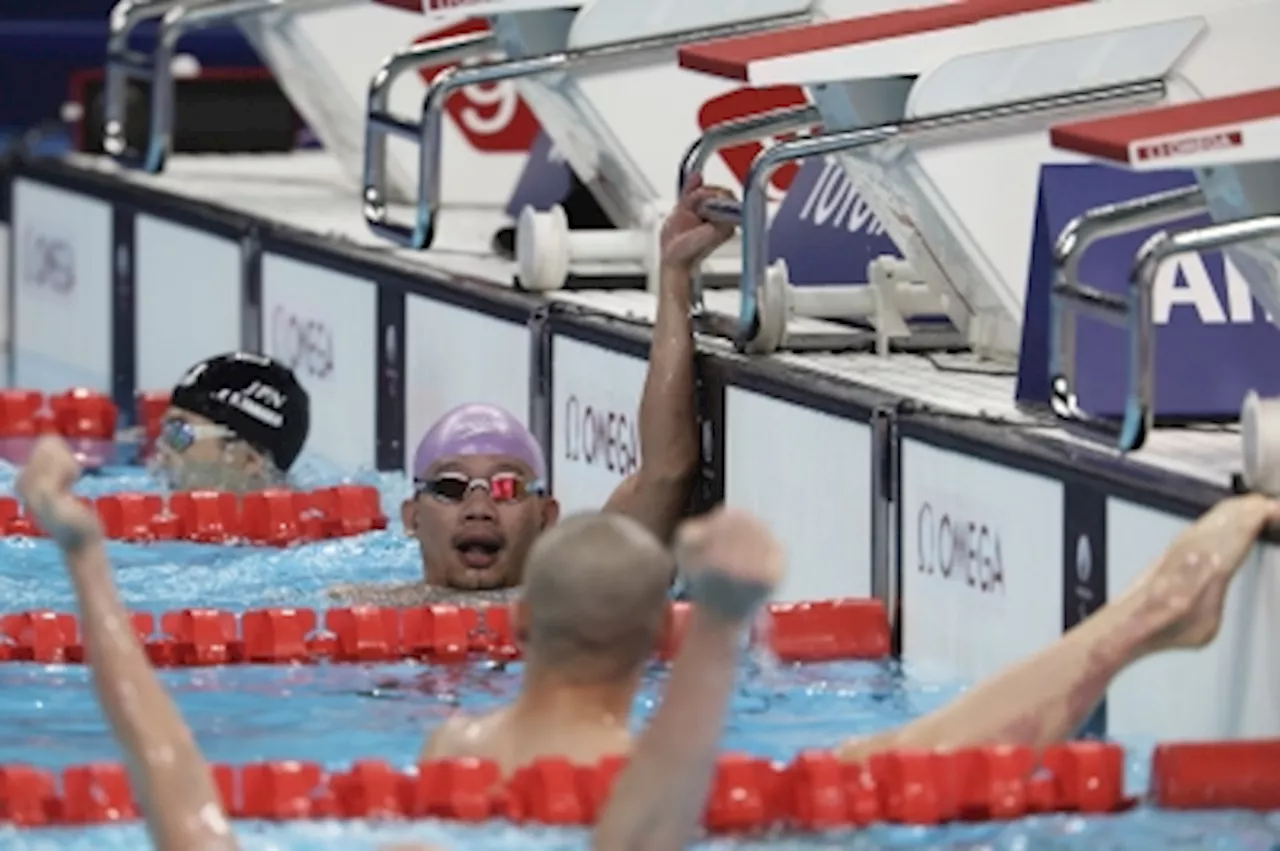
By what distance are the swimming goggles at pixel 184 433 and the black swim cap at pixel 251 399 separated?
0.11ft

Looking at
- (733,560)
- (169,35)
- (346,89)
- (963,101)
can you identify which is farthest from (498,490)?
(346,89)

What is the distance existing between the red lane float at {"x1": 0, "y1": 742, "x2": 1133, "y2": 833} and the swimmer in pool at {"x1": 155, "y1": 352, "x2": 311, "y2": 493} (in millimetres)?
2710

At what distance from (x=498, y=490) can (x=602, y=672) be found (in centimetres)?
212

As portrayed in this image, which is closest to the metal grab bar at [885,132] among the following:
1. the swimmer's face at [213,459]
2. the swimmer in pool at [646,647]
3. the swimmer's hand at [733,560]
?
the swimmer in pool at [646,647]

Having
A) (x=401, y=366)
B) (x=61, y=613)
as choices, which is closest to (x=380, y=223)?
(x=401, y=366)

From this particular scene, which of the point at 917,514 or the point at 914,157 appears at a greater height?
the point at 914,157

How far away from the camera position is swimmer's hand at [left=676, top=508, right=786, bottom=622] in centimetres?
292

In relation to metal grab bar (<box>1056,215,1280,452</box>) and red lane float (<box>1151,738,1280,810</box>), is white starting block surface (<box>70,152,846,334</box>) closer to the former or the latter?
metal grab bar (<box>1056,215,1280,452</box>)

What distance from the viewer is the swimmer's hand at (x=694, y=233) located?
5777 millimetres

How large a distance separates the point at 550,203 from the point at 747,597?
498 centimetres

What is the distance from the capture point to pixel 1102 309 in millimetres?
4594

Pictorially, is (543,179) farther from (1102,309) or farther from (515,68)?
(1102,309)

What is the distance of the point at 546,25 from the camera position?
715 cm

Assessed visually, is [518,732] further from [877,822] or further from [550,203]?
[550,203]
